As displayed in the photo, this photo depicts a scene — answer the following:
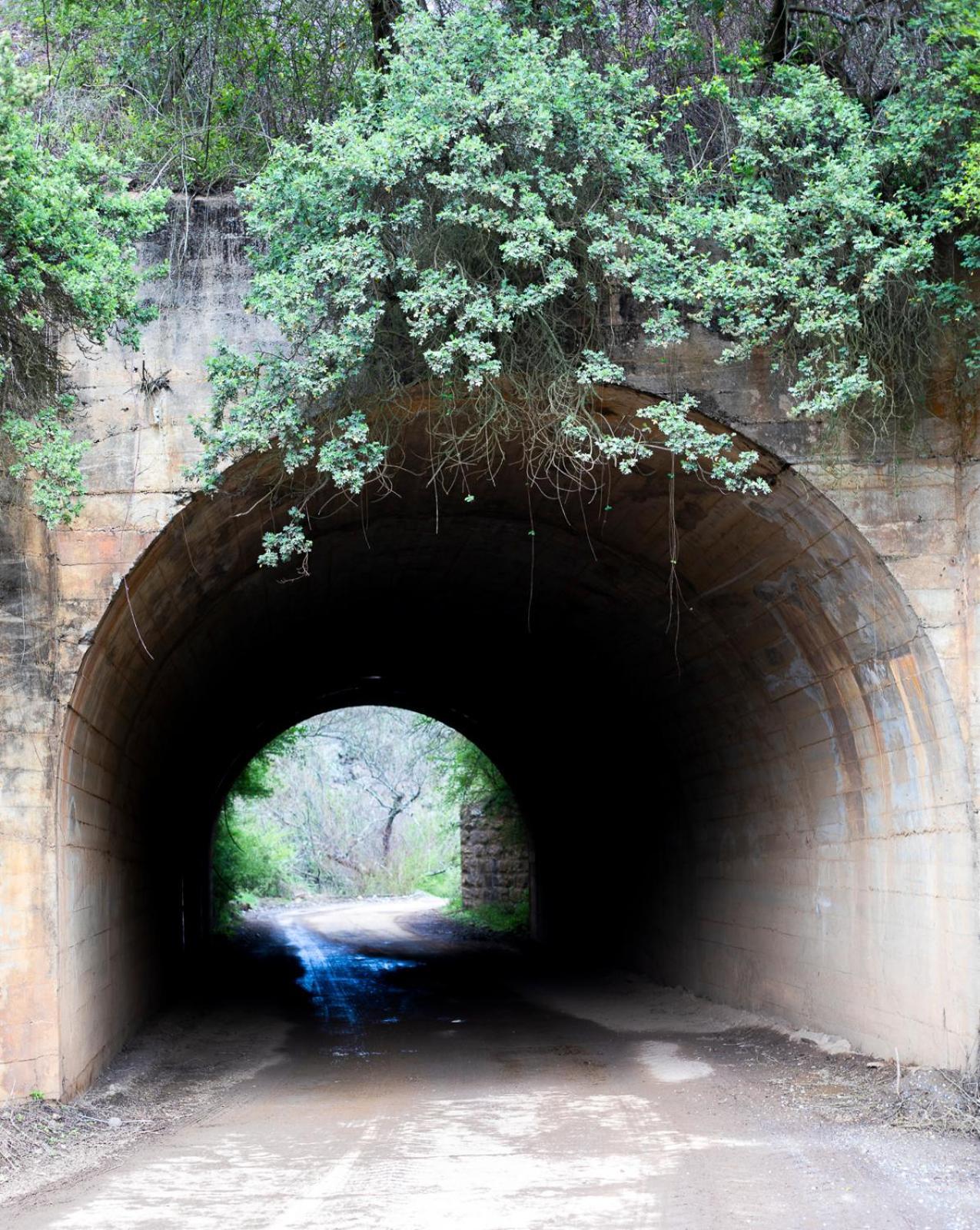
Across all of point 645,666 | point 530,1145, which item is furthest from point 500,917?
point 530,1145

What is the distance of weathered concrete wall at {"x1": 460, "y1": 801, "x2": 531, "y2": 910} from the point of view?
23.6 m

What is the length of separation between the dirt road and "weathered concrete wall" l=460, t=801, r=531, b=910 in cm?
1161

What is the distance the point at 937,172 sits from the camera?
7.82 meters

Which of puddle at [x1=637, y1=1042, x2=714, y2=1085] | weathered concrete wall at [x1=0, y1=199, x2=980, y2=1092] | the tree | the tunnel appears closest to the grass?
the tunnel

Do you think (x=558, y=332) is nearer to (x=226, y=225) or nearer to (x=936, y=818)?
(x=226, y=225)

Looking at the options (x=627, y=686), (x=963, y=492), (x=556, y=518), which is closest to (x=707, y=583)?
(x=556, y=518)

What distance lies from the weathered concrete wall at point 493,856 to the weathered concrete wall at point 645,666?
31.2ft

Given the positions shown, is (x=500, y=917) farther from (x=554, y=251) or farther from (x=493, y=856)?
(x=554, y=251)

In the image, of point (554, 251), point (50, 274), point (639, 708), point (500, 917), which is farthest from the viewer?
point (500, 917)

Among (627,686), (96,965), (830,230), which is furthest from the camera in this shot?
(627,686)

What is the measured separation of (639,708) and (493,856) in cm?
1223

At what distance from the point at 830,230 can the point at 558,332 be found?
1.83 m

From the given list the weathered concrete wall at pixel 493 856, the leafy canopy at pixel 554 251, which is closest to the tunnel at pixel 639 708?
the leafy canopy at pixel 554 251

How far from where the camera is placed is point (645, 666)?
1259cm
